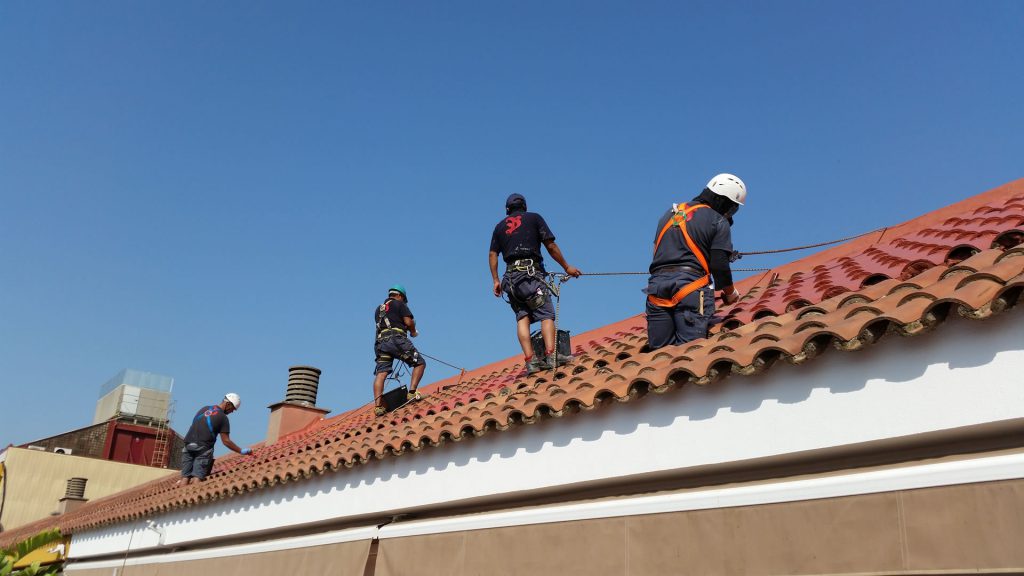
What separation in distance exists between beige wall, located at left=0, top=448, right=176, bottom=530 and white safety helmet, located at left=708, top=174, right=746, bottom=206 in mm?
23543

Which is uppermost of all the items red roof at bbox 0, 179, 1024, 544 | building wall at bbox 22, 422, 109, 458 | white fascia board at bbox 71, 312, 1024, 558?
building wall at bbox 22, 422, 109, 458

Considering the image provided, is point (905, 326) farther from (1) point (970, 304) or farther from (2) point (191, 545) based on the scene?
(2) point (191, 545)

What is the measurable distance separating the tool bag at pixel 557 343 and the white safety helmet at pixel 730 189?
2155mm

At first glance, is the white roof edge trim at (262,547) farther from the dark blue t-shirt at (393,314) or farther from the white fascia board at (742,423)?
the dark blue t-shirt at (393,314)

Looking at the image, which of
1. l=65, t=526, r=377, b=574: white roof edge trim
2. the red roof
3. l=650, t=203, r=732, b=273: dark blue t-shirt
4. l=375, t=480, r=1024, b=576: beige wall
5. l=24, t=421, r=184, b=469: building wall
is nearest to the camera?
l=375, t=480, r=1024, b=576: beige wall

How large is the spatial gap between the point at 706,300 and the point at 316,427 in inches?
408

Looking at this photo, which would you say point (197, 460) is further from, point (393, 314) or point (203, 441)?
point (393, 314)

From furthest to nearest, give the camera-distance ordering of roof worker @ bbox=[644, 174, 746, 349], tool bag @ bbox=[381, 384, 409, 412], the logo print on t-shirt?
tool bag @ bbox=[381, 384, 409, 412], the logo print on t-shirt, roof worker @ bbox=[644, 174, 746, 349]

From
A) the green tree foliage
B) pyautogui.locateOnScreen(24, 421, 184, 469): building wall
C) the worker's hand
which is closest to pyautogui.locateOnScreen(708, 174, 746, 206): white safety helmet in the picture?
the worker's hand

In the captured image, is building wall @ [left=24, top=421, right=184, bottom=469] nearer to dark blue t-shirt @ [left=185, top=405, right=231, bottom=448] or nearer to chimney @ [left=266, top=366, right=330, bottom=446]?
chimney @ [left=266, top=366, right=330, bottom=446]

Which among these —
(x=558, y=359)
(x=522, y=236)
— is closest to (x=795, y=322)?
(x=558, y=359)

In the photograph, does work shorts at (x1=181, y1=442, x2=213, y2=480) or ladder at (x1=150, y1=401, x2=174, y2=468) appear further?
ladder at (x1=150, y1=401, x2=174, y2=468)

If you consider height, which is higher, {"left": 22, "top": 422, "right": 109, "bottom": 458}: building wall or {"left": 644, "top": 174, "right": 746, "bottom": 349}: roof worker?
{"left": 22, "top": 422, "right": 109, "bottom": 458}: building wall

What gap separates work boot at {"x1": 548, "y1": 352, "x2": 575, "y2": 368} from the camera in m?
7.57
